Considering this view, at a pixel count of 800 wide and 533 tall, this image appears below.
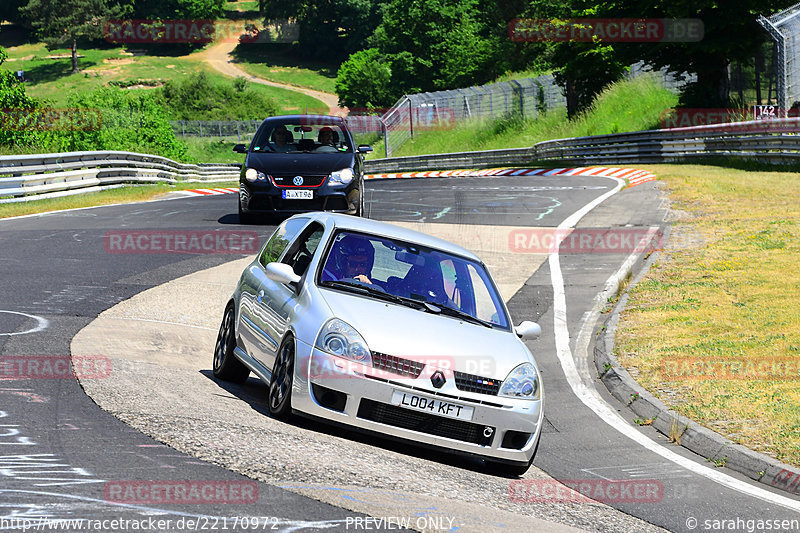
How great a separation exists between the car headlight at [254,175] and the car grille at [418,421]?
1167 cm

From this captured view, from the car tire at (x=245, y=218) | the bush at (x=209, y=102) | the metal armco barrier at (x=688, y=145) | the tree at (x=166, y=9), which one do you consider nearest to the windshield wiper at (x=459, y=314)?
the car tire at (x=245, y=218)

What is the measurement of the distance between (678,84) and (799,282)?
37.9m

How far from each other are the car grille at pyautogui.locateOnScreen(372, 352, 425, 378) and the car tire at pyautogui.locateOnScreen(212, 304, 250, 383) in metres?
2.07

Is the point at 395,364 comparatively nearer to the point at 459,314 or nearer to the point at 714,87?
the point at 459,314

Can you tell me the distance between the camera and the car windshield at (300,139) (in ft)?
61.1

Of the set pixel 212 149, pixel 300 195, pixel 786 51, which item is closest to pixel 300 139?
pixel 300 195

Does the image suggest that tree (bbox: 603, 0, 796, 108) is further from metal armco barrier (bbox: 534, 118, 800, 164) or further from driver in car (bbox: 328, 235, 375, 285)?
driver in car (bbox: 328, 235, 375, 285)

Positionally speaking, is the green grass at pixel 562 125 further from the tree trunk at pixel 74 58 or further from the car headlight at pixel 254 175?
the tree trunk at pixel 74 58

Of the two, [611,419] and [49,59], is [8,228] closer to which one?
[611,419]

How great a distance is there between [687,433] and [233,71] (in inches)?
5551

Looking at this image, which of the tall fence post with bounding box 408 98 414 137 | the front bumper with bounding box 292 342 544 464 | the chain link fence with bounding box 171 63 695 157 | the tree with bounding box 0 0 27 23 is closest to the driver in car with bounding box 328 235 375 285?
the front bumper with bounding box 292 342 544 464

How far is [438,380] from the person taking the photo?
270 inches

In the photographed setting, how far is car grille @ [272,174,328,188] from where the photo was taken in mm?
17938

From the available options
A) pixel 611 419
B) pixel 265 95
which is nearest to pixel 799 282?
pixel 611 419
